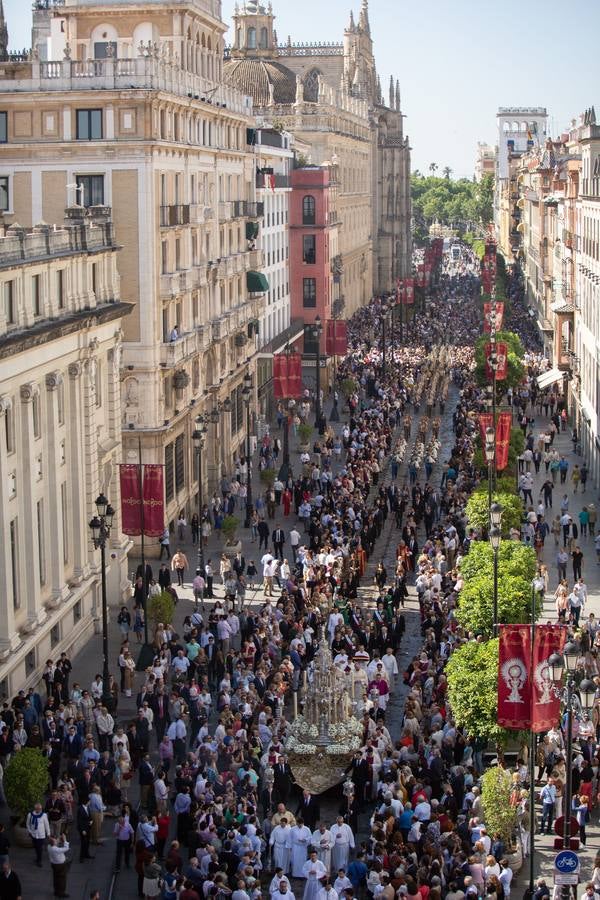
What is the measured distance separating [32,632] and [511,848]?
12872mm

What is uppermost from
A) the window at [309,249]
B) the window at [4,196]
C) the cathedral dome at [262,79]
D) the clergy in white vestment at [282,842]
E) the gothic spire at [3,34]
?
the cathedral dome at [262,79]

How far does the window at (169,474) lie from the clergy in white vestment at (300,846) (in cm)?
2636

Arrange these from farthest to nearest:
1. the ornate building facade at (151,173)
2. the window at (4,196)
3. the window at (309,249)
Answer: the window at (309,249), the window at (4,196), the ornate building facade at (151,173)

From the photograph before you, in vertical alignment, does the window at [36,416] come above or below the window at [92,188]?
below

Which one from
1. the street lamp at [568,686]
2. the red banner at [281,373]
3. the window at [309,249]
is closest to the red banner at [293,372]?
the red banner at [281,373]

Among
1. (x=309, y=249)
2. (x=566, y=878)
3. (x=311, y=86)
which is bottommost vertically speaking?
(x=566, y=878)

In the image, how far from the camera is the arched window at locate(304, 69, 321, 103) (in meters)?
126

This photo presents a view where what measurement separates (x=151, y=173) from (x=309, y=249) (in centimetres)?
4431

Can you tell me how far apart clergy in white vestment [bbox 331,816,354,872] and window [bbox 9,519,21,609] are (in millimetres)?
11167

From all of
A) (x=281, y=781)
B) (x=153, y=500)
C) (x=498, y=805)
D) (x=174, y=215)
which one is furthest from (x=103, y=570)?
(x=174, y=215)

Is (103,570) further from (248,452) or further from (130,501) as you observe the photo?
(248,452)

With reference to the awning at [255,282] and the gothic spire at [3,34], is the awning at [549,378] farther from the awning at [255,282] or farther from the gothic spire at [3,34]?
the gothic spire at [3,34]

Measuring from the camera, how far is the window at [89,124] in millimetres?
47750

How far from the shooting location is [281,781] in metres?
27.6
